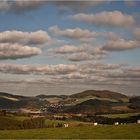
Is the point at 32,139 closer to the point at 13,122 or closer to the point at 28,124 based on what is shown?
the point at 28,124

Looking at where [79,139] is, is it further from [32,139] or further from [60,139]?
[32,139]

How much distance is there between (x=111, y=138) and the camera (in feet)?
128

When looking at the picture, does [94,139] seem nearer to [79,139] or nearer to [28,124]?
[79,139]

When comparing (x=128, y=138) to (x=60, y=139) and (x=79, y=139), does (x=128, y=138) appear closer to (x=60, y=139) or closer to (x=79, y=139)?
(x=79, y=139)

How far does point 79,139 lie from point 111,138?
13.3 ft

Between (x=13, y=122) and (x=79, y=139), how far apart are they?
72.9 meters

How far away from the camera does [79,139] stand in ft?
126

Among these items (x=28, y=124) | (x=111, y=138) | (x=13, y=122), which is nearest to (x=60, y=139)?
(x=111, y=138)

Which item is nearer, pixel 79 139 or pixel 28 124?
pixel 79 139

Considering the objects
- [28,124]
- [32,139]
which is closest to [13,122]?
[28,124]

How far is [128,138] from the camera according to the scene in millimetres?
38188

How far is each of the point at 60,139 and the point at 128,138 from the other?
27.7 feet

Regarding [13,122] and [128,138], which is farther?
[13,122]

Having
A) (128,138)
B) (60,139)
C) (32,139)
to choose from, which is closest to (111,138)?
(128,138)
